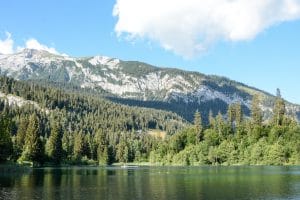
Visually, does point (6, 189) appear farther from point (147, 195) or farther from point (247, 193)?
point (247, 193)

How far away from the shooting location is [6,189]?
93.1m

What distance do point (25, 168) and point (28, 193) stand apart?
8232 cm

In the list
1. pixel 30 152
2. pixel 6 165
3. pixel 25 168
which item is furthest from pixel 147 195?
pixel 30 152

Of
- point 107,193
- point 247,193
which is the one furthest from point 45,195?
point 247,193

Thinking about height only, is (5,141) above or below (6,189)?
above

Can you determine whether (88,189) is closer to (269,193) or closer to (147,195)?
(147,195)

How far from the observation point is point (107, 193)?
88125 mm

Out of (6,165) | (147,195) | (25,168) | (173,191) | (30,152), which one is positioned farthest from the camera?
(30,152)

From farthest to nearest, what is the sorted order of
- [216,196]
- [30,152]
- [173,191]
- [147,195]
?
[30,152] < [173,191] < [147,195] < [216,196]

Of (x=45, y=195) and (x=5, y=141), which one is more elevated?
(x=5, y=141)

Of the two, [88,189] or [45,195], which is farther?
[88,189]

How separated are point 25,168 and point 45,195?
85946 mm

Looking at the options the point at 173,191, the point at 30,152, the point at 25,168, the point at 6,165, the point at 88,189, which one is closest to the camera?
the point at 173,191

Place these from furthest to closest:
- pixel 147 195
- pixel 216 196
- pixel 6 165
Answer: pixel 6 165 < pixel 147 195 < pixel 216 196
